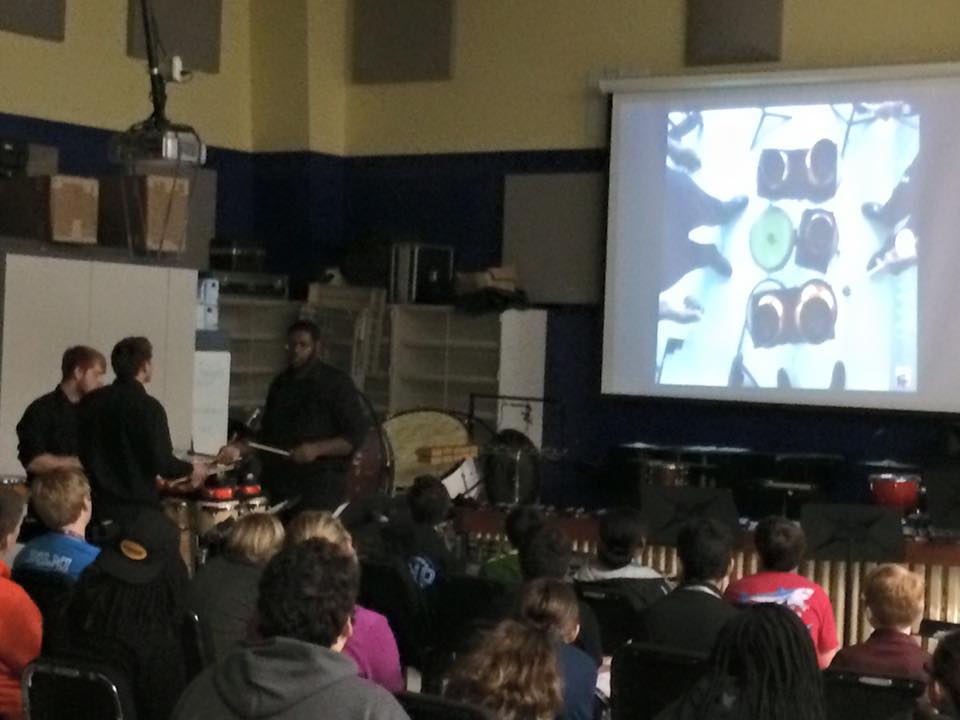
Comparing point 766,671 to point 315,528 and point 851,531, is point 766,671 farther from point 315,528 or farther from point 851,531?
point 851,531

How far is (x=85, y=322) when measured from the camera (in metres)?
9.21

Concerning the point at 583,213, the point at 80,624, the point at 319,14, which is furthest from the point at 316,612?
the point at 319,14

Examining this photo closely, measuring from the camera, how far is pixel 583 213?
35.6ft

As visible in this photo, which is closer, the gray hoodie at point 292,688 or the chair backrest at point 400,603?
the gray hoodie at point 292,688

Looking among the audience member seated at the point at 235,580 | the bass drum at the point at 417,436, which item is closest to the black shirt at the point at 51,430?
the audience member seated at the point at 235,580

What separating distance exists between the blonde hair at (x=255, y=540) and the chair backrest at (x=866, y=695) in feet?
5.71

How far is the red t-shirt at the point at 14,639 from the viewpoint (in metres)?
4.35

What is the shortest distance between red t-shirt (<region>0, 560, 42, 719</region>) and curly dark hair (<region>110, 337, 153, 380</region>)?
2.46 metres

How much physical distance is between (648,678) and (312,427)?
366cm

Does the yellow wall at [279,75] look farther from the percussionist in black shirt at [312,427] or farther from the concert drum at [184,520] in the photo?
the concert drum at [184,520]

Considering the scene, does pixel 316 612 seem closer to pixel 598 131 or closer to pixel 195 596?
pixel 195 596

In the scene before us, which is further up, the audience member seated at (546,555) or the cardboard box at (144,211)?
the cardboard box at (144,211)

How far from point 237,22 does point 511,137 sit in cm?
227

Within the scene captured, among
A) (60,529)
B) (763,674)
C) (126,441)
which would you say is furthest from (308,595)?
(126,441)
